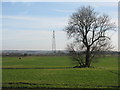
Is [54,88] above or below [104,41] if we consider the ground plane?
below

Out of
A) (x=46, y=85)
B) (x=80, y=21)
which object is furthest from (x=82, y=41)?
(x=46, y=85)

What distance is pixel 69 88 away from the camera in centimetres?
1037

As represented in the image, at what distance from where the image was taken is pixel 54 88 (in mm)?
10398

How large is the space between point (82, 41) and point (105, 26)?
13.5 ft

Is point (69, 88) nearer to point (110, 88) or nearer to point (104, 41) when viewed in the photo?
Result: point (110, 88)

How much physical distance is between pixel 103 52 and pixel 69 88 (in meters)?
17.5

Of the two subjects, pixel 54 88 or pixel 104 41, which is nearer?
pixel 54 88

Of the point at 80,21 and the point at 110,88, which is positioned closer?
the point at 110,88

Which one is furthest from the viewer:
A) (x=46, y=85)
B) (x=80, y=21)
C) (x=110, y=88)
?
(x=80, y=21)

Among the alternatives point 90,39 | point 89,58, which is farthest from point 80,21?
point 89,58

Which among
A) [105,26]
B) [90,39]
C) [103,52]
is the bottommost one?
[103,52]

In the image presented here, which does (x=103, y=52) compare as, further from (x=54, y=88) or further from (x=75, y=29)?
(x=54, y=88)

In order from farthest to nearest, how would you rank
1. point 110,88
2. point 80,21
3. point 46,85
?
point 80,21 → point 46,85 → point 110,88

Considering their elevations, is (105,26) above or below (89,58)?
above
